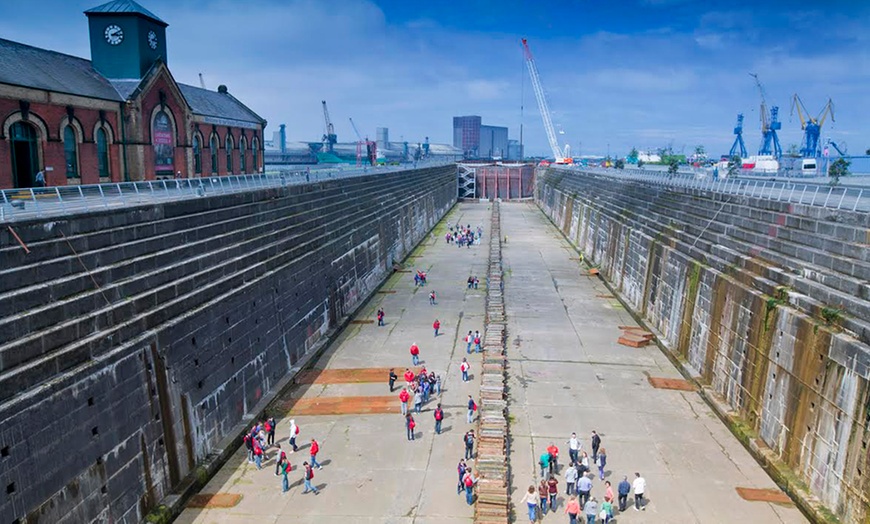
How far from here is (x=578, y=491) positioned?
1945cm

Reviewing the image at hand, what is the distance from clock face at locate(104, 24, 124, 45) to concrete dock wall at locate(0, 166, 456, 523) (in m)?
18.2

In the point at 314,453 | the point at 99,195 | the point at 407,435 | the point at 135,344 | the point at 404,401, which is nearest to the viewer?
the point at 135,344

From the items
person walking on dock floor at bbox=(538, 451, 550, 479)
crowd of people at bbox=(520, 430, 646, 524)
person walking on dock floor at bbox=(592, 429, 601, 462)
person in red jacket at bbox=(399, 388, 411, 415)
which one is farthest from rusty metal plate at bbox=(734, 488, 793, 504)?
person in red jacket at bbox=(399, 388, 411, 415)

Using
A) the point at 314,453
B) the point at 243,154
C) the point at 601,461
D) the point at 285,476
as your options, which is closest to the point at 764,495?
the point at 601,461

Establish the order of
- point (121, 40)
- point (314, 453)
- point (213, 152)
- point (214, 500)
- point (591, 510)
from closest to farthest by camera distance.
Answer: point (591, 510) → point (214, 500) → point (314, 453) → point (121, 40) → point (213, 152)

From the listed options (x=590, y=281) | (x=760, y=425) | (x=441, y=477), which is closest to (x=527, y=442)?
(x=441, y=477)

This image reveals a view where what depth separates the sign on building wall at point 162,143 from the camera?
4031cm

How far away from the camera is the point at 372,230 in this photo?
164 feet

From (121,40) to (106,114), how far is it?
292 inches

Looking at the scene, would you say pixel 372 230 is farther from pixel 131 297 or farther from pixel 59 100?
pixel 131 297

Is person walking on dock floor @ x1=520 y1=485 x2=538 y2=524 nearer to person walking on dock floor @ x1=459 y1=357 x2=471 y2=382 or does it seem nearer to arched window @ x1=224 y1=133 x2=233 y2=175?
person walking on dock floor @ x1=459 y1=357 x2=471 y2=382

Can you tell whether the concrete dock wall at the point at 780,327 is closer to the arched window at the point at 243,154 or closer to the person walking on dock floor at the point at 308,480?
the person walking on dock floor at the point at 308,480

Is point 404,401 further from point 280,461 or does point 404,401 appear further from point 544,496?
point 544,496

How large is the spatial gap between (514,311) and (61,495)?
31337mm
